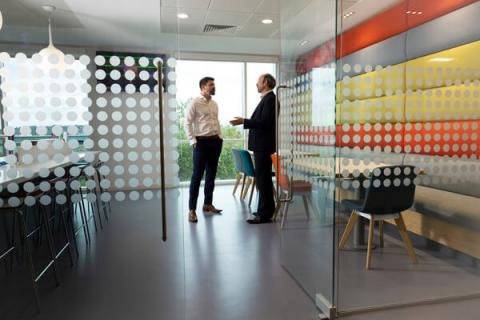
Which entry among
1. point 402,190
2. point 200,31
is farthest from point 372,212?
point 200,31

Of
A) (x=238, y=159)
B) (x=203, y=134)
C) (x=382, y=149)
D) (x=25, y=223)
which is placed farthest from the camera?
(x=238, y=159)

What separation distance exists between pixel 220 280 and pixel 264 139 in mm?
1707

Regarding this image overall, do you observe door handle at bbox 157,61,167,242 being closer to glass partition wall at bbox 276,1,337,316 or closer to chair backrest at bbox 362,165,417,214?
glass partition wall at bbox 276,1,337,316

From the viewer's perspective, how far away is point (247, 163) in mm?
4855

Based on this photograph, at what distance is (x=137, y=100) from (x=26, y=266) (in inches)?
41.4

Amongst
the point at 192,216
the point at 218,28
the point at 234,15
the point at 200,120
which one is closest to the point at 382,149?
the point at 200,120

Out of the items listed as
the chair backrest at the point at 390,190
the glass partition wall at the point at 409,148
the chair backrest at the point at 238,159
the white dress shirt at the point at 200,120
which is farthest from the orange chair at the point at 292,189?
the chair backrest at the point at 238,159

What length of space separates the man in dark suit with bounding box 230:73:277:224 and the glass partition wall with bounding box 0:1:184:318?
5.62 ft

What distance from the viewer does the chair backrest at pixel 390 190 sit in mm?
2291

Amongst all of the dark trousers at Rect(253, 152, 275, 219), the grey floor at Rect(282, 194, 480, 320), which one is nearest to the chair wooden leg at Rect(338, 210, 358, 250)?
→ the grey floor at Rect(282, 194, 480, 320)

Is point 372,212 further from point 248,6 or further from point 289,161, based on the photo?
point 248,6

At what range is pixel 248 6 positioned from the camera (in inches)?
177

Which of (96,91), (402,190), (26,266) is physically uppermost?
(96,91)

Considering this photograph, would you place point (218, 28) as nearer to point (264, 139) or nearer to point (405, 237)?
point (264, 139)
